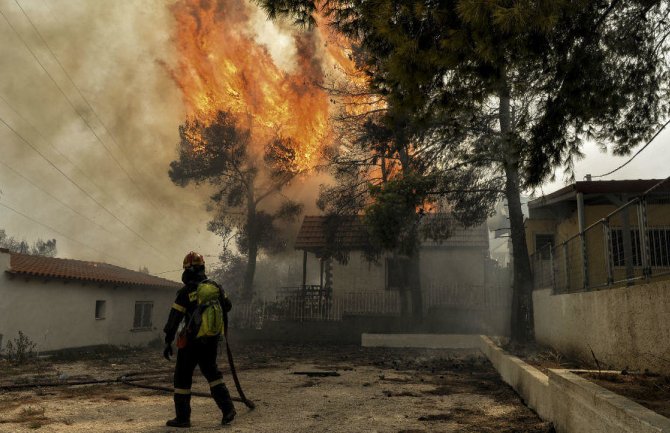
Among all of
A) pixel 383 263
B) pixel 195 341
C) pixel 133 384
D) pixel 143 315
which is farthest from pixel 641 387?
pixel 143 315

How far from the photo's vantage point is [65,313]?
57.2 ft

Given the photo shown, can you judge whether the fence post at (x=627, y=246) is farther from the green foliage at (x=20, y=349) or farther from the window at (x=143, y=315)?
the window at (x=143, y=315)

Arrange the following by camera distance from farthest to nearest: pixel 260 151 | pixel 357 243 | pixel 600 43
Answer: pixel 260 151 < pixel 357 243 < pixel 600 43

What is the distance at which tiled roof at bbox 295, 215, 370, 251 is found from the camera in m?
21.8

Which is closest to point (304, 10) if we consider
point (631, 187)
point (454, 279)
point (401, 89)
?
point (401, 89)

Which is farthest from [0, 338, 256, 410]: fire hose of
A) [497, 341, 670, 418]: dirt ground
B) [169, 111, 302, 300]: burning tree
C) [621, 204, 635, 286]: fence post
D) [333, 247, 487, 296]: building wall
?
[169, 111, 302, 300]: burning tree

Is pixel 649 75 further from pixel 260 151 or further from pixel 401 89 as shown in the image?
pixel 260 151

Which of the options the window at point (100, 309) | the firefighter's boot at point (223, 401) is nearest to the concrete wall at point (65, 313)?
the window at point (100, 309)

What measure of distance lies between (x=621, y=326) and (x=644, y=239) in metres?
1.03

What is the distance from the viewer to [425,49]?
504 cm

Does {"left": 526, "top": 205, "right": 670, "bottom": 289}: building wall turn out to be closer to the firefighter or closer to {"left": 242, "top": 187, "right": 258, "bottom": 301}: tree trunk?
the firefighter

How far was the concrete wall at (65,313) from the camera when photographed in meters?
15.5

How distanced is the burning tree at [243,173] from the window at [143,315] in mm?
6119

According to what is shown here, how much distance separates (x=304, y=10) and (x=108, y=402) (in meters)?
5.98
